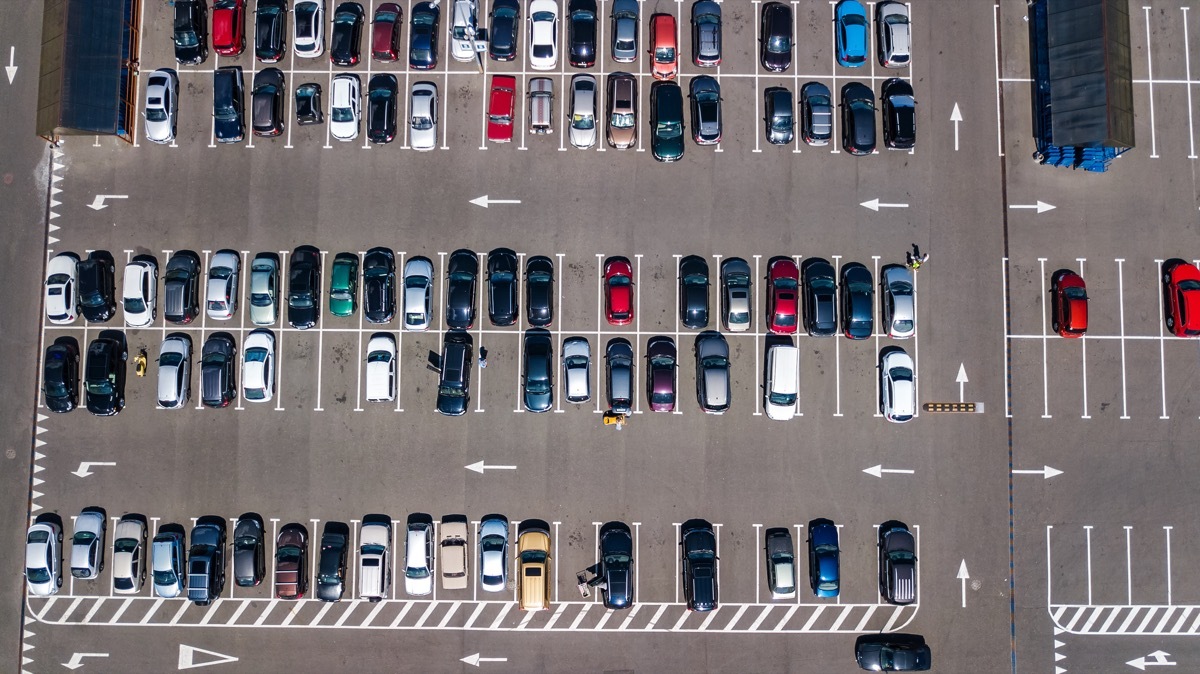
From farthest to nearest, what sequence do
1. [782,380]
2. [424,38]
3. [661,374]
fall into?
[424,38] → [661,374] → [782,380]

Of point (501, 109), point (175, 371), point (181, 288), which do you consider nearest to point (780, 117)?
point (501, 109)

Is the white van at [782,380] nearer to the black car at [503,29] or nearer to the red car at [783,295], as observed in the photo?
the red car at [783,295]

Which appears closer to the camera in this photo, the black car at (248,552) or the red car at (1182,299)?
the black car at (248,552)

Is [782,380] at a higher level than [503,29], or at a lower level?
lower

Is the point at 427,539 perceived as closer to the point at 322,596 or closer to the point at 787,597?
the point at 322,596

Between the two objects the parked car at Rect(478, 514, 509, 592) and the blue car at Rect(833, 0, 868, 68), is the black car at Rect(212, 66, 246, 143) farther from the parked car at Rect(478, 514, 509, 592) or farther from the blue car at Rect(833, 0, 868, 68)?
the blue car at Rect(833, 0, 868, 68)

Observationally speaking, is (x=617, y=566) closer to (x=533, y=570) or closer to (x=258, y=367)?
(x=533, y=570)

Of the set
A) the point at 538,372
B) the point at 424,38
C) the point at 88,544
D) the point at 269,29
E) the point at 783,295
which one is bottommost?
the point at 88,544

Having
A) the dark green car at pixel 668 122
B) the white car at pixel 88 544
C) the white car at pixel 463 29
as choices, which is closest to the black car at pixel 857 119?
the dark green car at pixel 668 122
